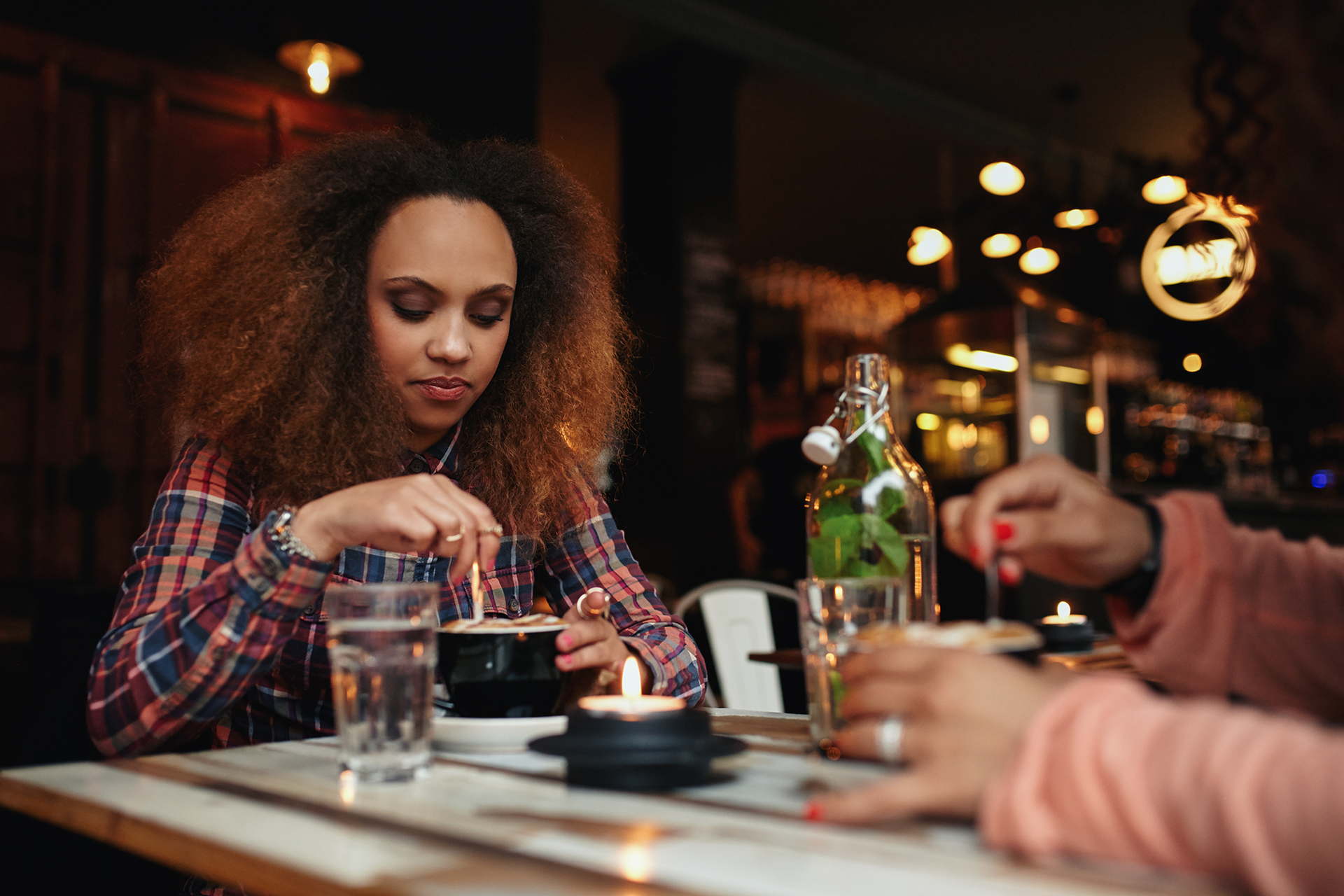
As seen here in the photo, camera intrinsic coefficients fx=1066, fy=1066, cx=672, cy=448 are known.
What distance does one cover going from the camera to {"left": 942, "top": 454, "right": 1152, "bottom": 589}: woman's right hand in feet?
2.98

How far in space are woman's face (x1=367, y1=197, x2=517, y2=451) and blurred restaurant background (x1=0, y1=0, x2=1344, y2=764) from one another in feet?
1.78

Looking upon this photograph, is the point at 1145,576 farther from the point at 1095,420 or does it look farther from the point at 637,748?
the point at 1095,420

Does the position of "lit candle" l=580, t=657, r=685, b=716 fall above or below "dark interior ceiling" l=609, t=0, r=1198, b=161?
below

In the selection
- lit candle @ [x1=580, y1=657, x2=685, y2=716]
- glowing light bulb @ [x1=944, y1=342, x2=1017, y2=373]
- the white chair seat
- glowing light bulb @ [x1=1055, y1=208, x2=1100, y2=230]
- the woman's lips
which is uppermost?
glowing light bulb @ [x1=1055, y1=208, x2=1100, y2=230]

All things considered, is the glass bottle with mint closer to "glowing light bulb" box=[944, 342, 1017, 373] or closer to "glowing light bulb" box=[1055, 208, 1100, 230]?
"glowing light bulb" box=[944, 342, 1017, 373]

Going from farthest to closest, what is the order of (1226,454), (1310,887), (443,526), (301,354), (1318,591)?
(1226,454) < (301,354) < (443,526) < (1318,591) < (1310,887)

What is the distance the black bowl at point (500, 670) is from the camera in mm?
1018

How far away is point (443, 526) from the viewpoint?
1.04 meters

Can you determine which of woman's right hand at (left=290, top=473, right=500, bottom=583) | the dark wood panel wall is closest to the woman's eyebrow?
woman's right hand at (left=290, top=473, right=500, bottom=583)

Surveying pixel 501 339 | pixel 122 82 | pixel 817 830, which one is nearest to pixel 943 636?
pixel 817 830

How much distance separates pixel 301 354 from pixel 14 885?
715 mm

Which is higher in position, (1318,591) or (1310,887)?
(1318,591)

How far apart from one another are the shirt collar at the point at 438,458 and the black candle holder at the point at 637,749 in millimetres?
846

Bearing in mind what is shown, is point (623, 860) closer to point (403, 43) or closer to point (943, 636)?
point (943, 636)
